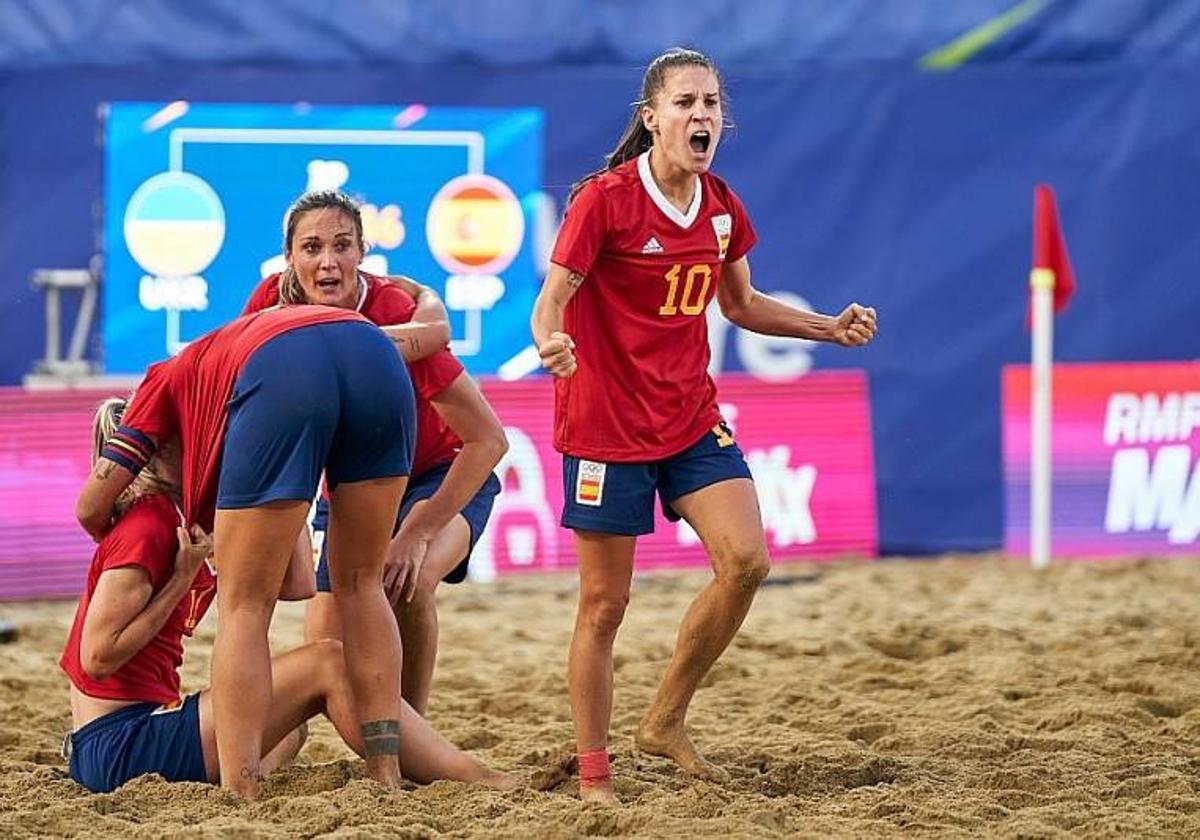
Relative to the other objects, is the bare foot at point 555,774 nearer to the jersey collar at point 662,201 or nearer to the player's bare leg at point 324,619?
the player's bare leg at point 324,619

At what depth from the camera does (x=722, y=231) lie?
5270mm

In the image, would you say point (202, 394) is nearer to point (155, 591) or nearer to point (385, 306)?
point (155, 591)

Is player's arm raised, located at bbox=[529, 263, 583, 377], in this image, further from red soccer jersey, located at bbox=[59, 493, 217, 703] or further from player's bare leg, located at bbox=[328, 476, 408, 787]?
red soccer jersey, located at bbox=[59, 493, 217, 703]

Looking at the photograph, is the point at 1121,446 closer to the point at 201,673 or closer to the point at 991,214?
the point at 991,214

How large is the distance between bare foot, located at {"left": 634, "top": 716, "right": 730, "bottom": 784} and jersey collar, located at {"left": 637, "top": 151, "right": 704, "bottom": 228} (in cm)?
136

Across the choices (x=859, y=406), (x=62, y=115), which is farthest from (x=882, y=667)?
(x=62, y=115)

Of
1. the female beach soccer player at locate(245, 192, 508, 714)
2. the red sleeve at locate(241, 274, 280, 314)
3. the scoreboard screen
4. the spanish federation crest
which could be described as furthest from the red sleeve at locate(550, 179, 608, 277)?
the scoreboard screen

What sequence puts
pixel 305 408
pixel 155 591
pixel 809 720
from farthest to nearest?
1. pixel 809 720
2. pixel 155 591
3. pixel 305 408

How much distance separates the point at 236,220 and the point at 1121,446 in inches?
190

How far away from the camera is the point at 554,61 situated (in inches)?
421

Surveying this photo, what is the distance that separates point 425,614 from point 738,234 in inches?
53.6

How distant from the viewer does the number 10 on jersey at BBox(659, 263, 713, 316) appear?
5.14m

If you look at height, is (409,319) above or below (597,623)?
above

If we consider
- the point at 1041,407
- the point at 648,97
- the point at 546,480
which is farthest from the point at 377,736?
the point at 1041,407
